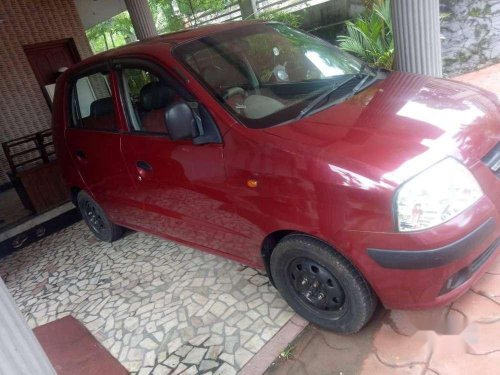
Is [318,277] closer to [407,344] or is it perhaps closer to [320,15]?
[407,344]

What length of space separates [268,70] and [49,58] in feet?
20.0

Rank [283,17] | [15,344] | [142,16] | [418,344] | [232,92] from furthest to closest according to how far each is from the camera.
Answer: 1. [283,17]
2. [142,16]
3. [232,92]
4. [418,344]
5. [15,344]

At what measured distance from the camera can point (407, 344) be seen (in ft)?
6.75

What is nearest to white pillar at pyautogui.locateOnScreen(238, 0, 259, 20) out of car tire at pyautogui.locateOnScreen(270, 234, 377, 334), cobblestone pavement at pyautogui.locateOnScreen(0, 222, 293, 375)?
cobblestone pavement at pyautogui.locateOnScreen(0, 222, 293, 375)

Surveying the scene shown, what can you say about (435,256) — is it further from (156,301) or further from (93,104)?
(93,104)

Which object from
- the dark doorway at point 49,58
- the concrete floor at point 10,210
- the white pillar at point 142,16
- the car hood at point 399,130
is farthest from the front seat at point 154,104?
the dark doorway at point 49,58

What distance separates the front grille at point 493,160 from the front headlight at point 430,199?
24 centimetres

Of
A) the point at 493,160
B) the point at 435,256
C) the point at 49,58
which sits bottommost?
the point at 435,256

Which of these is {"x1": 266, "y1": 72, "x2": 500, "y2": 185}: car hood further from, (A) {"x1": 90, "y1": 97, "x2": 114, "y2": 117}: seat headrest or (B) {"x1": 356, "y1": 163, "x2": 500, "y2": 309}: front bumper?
(A) {"x1": 90, "y1": 97, "x2": 114, "y2": 117}: seat headrest

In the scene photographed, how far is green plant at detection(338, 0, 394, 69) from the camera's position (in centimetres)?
578

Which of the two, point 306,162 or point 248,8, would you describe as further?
point 248,8

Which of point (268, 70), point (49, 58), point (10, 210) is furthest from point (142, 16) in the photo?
point (268, 70)

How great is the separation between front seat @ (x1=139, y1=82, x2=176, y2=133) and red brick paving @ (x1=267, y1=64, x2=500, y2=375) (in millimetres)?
1647

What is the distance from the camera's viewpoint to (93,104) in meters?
3.32
